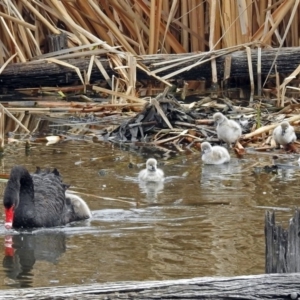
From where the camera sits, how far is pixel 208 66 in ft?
50.0

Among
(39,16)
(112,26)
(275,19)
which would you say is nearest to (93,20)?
(112,26)

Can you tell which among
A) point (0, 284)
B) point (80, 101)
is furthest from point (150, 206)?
point (80, 101)

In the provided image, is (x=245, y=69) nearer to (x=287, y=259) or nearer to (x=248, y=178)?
(x=248, y=178)

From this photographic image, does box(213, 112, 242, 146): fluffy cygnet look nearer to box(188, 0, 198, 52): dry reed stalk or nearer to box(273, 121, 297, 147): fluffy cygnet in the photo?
box(273, 121, 297, 147): fluffy cygnet

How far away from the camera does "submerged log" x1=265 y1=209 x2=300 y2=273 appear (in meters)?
4.75

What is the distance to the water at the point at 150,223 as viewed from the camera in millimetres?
6492

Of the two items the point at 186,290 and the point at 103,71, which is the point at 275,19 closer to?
the point at 103,71

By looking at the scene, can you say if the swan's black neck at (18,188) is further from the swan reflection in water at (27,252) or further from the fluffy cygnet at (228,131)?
the fluffy cygnet at (228,131)

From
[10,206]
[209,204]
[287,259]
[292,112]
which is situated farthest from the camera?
[292,112]

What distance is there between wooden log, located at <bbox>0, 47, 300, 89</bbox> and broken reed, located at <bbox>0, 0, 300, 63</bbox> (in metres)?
0.23

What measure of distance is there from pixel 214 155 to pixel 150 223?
259 cm

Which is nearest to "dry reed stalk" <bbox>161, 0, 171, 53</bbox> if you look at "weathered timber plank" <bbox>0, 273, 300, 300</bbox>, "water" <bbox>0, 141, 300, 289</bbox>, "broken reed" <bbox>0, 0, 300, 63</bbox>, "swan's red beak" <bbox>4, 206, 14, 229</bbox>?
"broken reed" <bbox>0, 0, 300, 63</bbox>

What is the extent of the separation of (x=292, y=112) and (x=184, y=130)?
1.70m

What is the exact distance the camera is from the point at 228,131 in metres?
11.1
